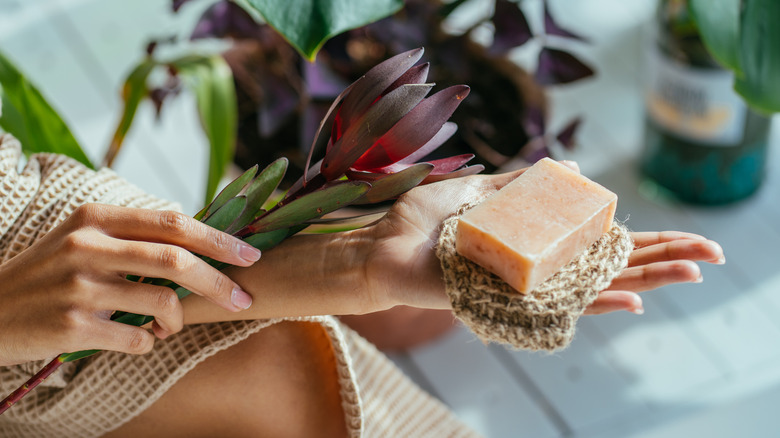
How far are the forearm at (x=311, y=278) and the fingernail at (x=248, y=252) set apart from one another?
1.7 inches

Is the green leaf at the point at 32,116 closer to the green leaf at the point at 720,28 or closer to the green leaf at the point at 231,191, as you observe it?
the green leaf at the point at 231,191

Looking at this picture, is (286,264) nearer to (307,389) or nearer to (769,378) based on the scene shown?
(307,389)

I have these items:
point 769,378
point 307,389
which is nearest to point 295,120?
point 307,389

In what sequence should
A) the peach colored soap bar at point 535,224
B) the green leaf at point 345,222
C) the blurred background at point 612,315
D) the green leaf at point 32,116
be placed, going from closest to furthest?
the peach colored soap bar at point 535,224 → the green leaf at point 345,222 → the green leaf at point 32,116 → the blurred background at point 612,315

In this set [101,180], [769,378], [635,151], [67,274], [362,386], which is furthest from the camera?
[635,151]

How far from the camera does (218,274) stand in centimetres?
69

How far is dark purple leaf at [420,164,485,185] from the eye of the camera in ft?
2.39

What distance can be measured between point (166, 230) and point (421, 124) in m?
0.23

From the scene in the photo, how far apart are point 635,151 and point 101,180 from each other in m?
1.10

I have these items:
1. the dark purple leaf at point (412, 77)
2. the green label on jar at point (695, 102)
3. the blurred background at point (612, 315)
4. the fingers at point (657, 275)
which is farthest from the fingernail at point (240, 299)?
the green label on jar at point (695, 102)

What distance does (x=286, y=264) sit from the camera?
73 centimetres

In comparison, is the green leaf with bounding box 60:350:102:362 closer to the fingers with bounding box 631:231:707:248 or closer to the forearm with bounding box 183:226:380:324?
the forearm with bounding box 183:226:380:324

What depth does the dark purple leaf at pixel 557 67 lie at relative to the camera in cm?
115

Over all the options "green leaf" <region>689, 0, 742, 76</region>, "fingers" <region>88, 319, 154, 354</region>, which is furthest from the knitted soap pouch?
"green leaf" <region>689, 0, 742, 76</region>
